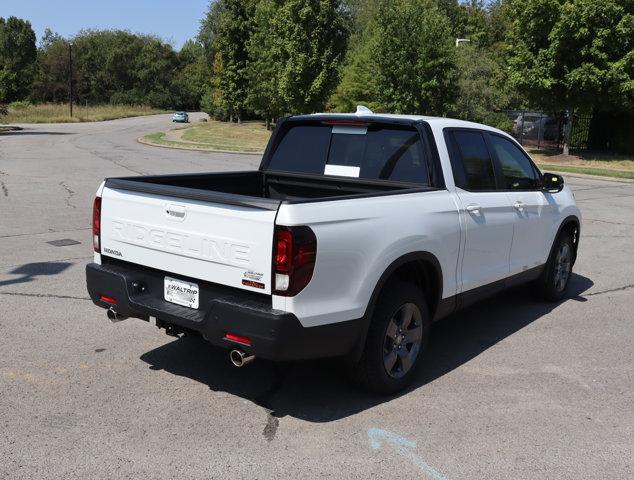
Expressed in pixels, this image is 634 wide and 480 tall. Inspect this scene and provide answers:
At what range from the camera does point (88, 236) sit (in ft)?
30.1

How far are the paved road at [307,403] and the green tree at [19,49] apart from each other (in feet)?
328

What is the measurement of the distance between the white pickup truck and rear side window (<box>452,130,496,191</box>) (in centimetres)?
2

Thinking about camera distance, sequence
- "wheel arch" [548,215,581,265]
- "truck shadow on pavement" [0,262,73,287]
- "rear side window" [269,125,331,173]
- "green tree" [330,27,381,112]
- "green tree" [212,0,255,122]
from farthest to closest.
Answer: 1. "green tree" [212,0,255,122]
2. "green tree" [330,27,381,112]
3. "truck shadow on pavement" [0,262,73,287]
4. "wheel arch" [548,215,581,265]
5. "rear side window" [269,125,331,173]

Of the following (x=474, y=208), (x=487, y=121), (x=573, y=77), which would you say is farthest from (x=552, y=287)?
(x=487, y=121)

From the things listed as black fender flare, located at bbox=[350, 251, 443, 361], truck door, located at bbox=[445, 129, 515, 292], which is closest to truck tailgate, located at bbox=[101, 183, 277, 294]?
black fender flare, located at bbox=[350, 251, 443, 361]

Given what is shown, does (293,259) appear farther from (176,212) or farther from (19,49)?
(19,49)

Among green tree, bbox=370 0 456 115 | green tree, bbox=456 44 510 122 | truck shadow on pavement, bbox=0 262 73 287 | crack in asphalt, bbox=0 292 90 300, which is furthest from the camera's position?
green tree, bbox=456 44 510 122

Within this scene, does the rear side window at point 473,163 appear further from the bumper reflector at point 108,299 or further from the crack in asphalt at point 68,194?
the crack in asphalt at point 68,194

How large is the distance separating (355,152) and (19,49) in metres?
112

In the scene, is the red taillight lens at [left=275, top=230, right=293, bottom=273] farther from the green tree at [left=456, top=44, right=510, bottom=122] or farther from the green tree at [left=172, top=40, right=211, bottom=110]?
the green tree at [left=172, top=40, right=211, bottom=110]

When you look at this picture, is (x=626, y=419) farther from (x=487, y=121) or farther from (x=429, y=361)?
(x=487, y=121)

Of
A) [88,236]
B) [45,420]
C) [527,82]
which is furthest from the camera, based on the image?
[527,82]

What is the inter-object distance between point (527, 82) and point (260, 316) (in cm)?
2469

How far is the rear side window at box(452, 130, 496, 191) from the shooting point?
16.3ft
